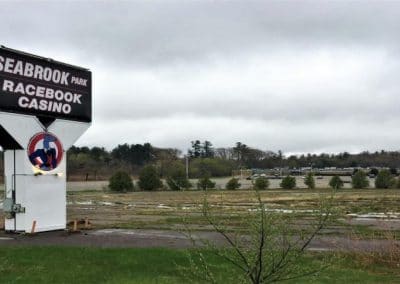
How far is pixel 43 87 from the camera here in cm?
1798

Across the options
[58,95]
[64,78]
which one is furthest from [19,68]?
[64,78]

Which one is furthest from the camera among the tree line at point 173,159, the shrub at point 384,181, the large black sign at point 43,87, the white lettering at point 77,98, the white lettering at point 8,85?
the tree line at point 173,159

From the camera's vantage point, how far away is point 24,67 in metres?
Answer: 17.3

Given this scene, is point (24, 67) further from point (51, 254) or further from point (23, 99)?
point (51, 254)

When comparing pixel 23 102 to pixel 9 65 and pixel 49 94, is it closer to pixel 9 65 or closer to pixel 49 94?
pixel 49 94

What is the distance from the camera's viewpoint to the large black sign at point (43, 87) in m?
16.8

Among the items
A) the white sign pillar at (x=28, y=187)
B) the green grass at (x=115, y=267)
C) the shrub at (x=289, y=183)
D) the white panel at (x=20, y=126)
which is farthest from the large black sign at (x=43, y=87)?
the shrub at (x=289, y=183)

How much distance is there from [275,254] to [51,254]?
8.50m

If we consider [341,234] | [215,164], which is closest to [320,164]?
[215,164]

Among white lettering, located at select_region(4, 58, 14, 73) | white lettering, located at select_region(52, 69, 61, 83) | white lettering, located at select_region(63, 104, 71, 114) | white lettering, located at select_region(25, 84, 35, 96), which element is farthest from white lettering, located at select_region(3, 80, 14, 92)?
white lettering, located at select_region(63, 104, 71, 114)

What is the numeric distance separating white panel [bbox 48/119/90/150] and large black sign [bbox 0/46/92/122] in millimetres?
191

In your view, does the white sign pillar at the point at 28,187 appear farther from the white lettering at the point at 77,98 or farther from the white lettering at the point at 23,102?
the white lettering at the point at 77,98

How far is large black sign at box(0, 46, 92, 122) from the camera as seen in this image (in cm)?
1680

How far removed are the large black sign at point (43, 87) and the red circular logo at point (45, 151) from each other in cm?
76
